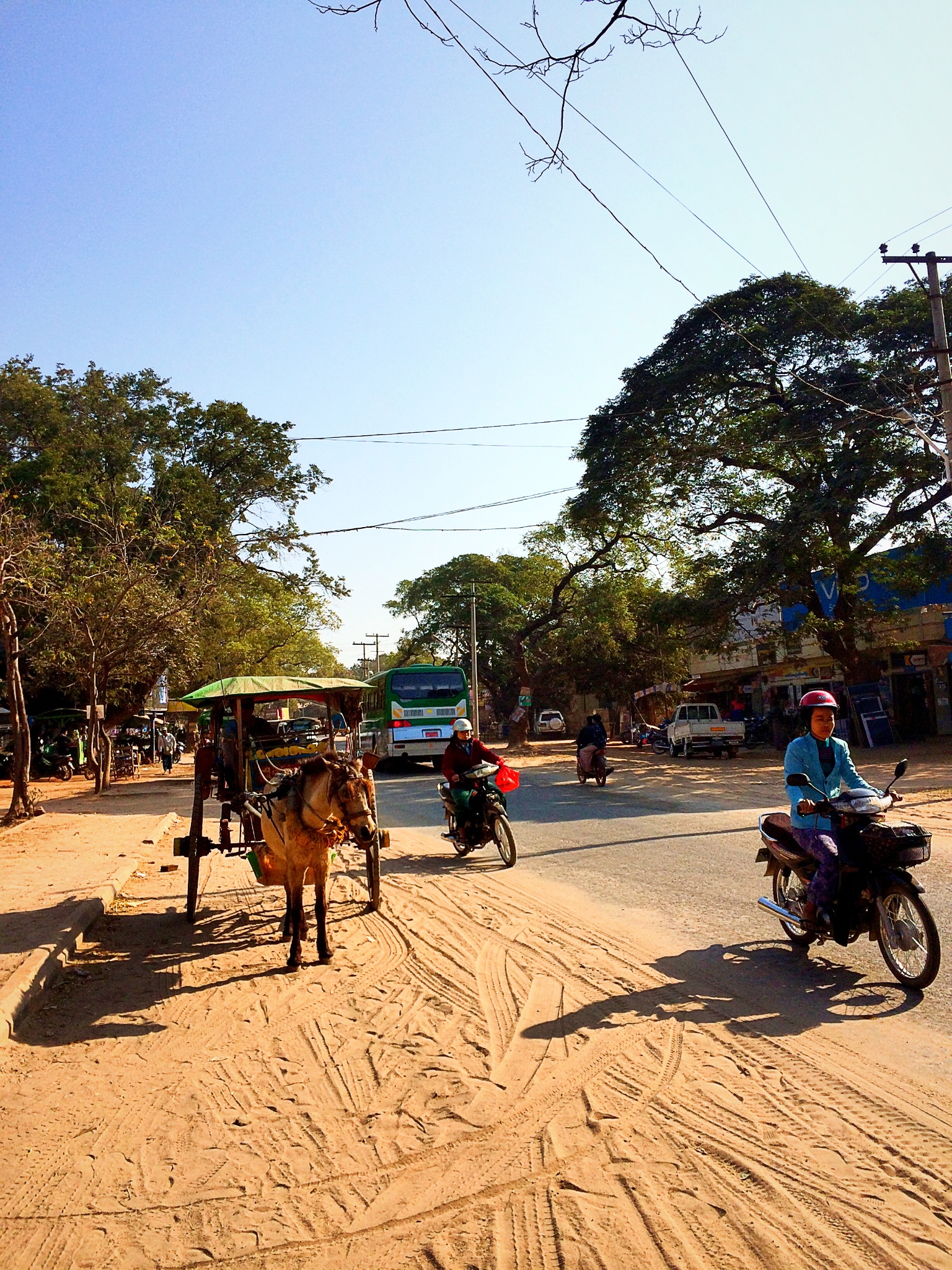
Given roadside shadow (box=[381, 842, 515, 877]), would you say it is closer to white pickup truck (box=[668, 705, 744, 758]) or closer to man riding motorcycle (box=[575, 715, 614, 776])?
man riding motorcycle (box=[575, 715, 614, 776])

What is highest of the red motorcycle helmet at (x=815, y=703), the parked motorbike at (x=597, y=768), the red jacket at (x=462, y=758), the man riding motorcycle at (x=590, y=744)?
the red motorcycle helmet at (x=815, y=703)

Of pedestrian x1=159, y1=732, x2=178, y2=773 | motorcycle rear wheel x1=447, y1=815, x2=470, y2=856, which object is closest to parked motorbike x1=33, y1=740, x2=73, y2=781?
pedestrian x1=159, y1=732, x2=178, y2=773

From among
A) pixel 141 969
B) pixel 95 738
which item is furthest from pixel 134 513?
pixel 141 969

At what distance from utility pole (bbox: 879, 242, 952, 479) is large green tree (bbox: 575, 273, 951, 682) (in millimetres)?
5155

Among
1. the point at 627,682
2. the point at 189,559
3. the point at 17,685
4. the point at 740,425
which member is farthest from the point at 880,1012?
the point at 627,682

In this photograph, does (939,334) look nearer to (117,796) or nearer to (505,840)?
(505,840)

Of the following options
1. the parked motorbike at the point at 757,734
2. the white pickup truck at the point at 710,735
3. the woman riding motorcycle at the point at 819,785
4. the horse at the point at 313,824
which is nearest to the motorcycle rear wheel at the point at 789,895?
the woman riding motorcycle at the point at 819,785

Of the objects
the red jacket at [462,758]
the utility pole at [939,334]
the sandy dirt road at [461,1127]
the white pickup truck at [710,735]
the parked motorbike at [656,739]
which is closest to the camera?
the sandy dirt road at [461,1127]

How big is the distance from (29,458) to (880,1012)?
28910mm

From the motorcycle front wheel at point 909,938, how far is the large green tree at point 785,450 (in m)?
19.6

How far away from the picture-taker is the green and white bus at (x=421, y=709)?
30438mm

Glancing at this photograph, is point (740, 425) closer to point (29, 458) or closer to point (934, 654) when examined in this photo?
point (934, 654)

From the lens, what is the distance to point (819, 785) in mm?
6555

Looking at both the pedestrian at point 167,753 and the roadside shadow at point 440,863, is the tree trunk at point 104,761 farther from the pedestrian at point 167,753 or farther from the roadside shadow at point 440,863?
the roadside shadow at point 440,863
